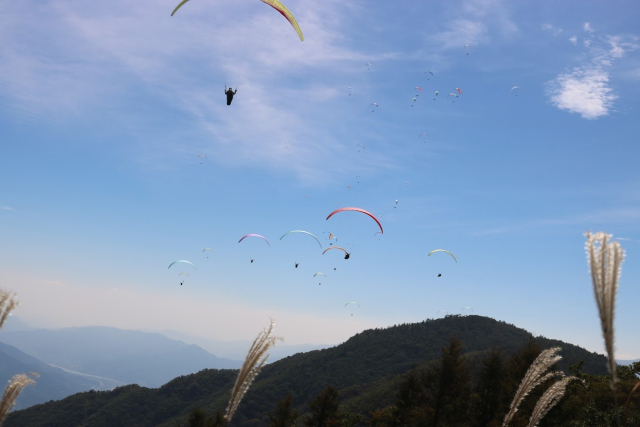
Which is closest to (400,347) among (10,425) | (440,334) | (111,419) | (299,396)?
(440,334)

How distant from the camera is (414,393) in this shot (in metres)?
37.4

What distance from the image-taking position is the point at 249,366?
533 cm

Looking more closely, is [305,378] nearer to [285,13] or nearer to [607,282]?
[285,13]

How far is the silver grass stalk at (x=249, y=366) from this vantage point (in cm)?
528

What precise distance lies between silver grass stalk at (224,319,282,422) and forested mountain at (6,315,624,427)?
98604mm

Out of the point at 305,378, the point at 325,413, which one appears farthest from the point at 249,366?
the point at 305,378

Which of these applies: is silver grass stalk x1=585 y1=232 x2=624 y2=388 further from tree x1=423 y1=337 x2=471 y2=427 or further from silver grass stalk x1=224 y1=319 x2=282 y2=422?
tree x1=423 y1=337 x2=471 y2=427

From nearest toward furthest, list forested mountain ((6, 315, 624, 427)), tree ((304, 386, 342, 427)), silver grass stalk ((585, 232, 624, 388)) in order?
silver grass stalk ((585, 232, 624, 388)), tree ((304, 386, 342, 427)), forested mountain ((6, 315, 624, 427))

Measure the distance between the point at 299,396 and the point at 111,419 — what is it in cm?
5452

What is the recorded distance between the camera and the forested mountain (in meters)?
111

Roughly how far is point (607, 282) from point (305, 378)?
13295 cm

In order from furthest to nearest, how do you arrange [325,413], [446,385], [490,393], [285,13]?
[325,413], [446,385], [490,393], [285,13]

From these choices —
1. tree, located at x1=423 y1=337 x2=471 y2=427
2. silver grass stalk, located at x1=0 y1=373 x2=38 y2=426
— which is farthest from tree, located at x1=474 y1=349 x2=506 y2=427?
silver grass stalk, located at x1=0 y1=373 x2=38 y2=426

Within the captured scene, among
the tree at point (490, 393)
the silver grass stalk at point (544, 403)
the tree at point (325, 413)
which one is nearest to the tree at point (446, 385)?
the tree at point (490, 393)
